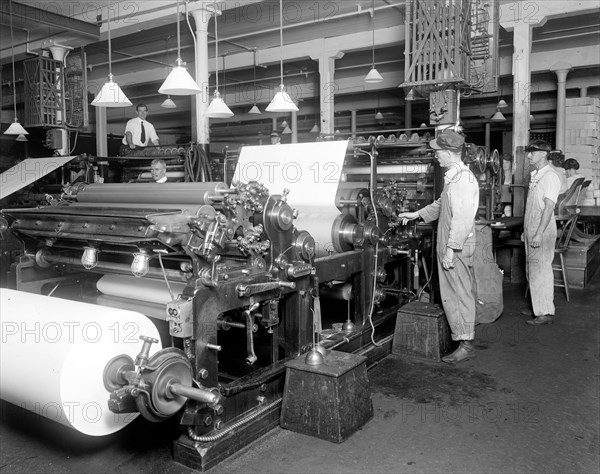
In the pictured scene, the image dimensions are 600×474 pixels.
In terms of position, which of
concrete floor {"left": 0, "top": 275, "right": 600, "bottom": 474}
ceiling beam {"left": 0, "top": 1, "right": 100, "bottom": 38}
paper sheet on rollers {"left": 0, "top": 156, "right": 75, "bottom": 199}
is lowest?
concrete floor {"left": 0, "top": 275, "right": 600, "bottom": 474}

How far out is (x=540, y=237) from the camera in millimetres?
5047

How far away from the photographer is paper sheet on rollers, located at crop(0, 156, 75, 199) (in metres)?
5.71

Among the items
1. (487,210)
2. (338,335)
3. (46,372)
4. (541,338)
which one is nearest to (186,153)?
(487,210)

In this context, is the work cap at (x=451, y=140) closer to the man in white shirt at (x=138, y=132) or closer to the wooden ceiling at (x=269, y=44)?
the wooden ceiling at (x=269, y=44)

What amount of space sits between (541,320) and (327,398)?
3.07 meters

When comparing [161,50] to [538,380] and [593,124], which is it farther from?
[538,380]

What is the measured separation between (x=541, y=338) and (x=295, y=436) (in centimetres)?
272

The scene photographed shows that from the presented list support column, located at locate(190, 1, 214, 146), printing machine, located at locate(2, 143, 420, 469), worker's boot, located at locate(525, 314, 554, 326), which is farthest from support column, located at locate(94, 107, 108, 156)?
worker's boot, located at locate(525, 314, 554, 326)

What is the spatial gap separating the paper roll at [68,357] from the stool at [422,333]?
2.15m

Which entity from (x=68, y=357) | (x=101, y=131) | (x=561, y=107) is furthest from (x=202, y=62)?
(x=561, y=107)

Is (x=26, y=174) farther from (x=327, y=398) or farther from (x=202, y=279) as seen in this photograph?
(x=327, y=398)

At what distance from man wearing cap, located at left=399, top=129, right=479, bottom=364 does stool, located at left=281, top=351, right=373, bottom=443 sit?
4.17ft

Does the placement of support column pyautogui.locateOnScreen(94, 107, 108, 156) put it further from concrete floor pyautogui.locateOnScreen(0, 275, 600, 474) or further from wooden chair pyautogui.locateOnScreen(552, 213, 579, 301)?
concrete floor pyautogui.locateOnScreen(0, 275, 600, 474)

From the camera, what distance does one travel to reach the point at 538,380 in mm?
3717
